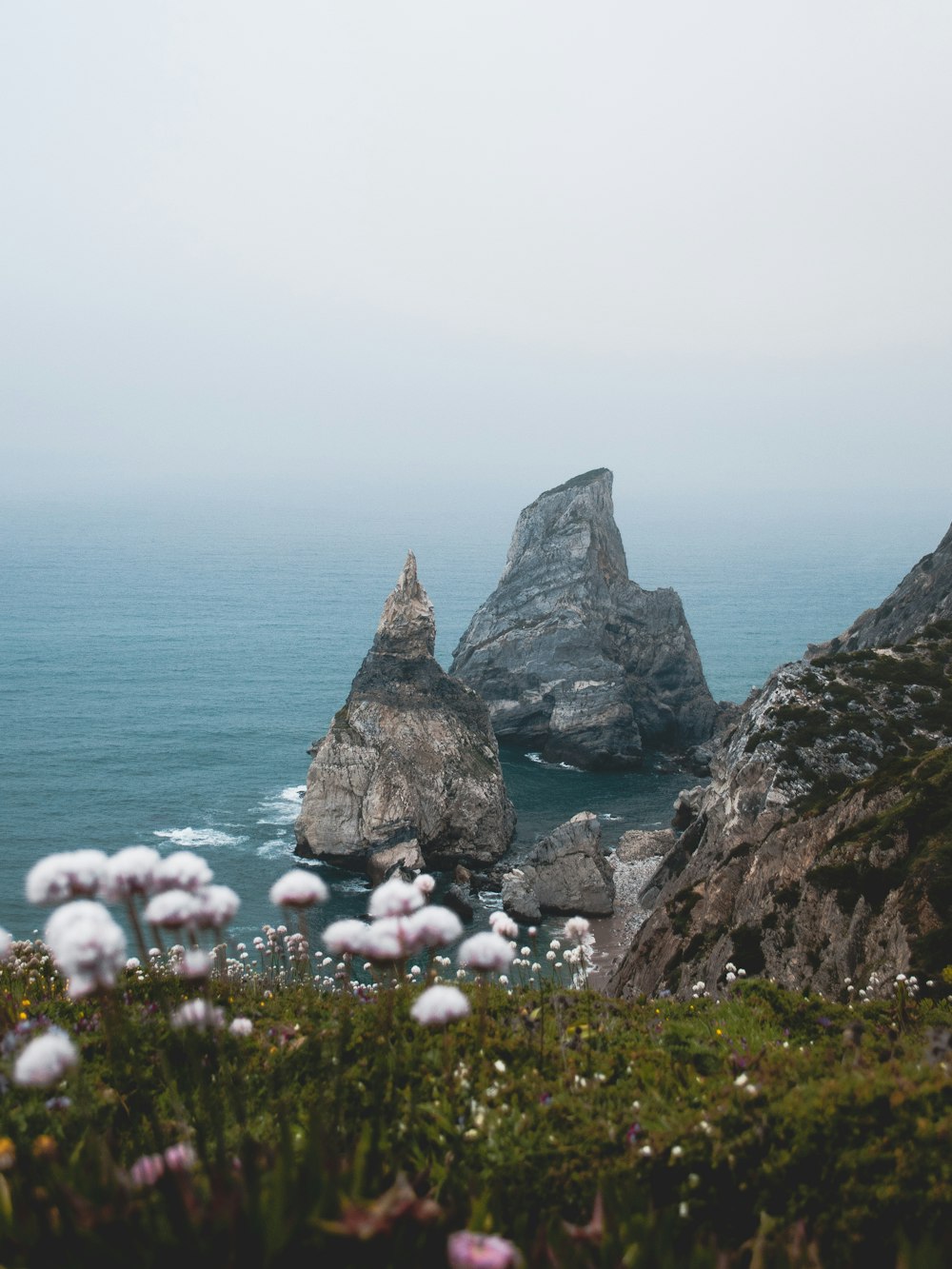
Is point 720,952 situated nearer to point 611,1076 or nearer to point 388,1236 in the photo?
point 611,1076

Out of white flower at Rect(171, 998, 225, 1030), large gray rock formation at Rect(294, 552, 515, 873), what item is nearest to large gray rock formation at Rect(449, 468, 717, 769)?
large gray rock formation at Rect(294, 552, 515, 873)

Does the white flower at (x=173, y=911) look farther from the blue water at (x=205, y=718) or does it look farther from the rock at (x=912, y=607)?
the rock at (x=912, y=607)

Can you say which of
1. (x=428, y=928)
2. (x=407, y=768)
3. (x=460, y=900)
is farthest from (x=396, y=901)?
(x=407, y=768)

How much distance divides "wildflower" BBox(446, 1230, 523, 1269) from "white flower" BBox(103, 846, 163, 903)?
2.44 m

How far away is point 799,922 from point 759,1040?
13.0m

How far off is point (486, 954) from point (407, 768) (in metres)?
57.4

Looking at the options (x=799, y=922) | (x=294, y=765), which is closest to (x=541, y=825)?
(x=294, y=765)

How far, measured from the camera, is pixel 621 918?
50.7 meters

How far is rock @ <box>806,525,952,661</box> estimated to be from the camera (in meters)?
59.9

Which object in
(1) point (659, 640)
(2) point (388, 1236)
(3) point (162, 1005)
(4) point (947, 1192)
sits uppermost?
(2) point (388, 1236)

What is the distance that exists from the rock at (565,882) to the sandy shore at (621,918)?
86cm

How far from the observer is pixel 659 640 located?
10112cm

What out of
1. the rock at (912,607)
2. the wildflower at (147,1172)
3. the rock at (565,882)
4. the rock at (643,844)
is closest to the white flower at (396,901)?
the wildflower at (147,1172)

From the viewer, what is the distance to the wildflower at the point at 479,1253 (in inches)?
139
